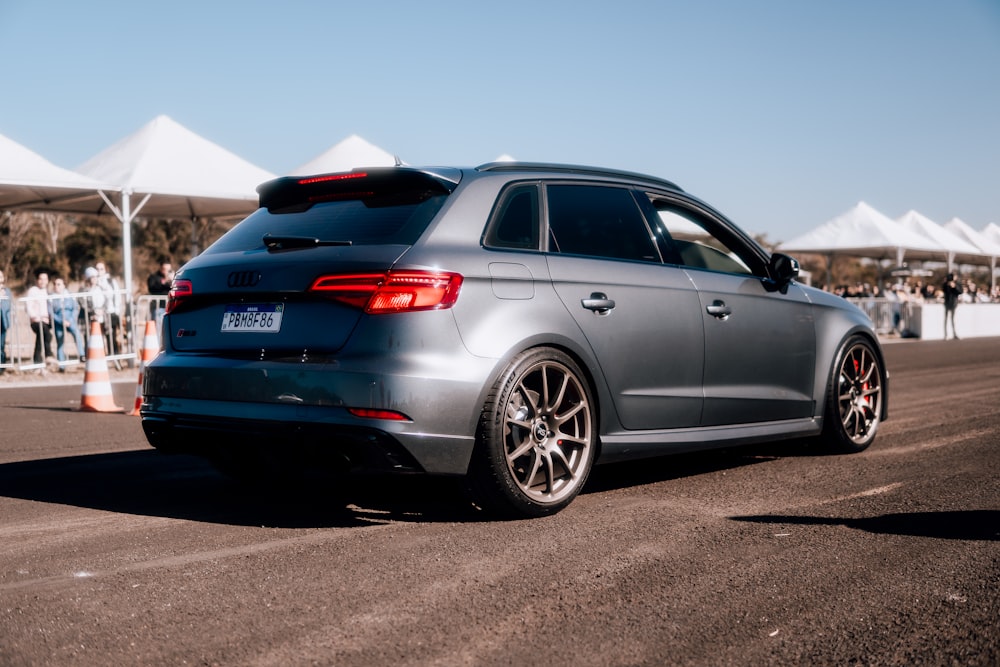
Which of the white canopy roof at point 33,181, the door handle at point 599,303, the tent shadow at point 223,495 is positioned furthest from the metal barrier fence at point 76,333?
the door handle at point 599,303

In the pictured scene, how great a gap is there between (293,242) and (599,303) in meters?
1.46

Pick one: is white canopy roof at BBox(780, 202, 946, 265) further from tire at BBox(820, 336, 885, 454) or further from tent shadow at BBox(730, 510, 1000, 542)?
tent shadow at BBox(730, 510, 1000, 542)

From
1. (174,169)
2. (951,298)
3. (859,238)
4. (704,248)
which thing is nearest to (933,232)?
(859,238)

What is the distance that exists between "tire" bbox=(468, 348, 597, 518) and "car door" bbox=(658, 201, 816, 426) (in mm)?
1046

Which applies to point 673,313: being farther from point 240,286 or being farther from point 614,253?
point 240,286

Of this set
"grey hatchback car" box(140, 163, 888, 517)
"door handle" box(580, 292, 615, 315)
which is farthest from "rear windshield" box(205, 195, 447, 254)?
"door handle" box(580, 292, 615, 315)

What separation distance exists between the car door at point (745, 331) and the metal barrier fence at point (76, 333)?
12.1 m

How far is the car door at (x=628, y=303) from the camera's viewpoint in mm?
5188

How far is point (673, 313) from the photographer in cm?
564

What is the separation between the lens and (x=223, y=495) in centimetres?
566

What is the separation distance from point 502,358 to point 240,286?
1.23 meters

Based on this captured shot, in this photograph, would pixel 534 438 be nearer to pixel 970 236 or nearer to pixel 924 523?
pixel 924 523

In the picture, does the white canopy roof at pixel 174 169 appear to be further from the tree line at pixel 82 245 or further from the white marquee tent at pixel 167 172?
the tree line at pixel 82 245

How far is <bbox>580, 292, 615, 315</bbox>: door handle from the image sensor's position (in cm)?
513
